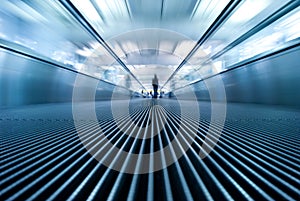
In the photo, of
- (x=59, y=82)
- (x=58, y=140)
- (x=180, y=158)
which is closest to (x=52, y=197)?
(x=180, y=158)

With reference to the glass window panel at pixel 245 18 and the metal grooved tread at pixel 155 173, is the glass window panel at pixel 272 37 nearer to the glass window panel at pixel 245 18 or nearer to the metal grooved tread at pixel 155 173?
the glass window panel at pixel 245 18

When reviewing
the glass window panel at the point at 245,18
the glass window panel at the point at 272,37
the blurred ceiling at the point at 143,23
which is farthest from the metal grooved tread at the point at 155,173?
the glass window panel at the point at 272,37

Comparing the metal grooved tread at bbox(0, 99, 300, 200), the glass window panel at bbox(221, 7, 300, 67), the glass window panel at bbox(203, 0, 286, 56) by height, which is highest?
the glass window panel at bbox(203, 0, 286, 56)

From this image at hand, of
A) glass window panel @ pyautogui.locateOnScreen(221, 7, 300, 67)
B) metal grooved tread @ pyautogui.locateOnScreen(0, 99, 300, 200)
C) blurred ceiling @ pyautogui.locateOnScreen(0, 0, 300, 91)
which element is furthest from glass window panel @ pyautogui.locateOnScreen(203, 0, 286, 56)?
metal grooved tread @ pyautogui.locateOnScreen(0, 99, 300, 200)

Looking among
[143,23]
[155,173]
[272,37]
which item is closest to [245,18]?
[272,37]

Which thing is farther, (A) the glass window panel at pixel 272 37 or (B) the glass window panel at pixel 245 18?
(A) the glass window panel at pixel 272 37

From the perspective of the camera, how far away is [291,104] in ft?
9.00

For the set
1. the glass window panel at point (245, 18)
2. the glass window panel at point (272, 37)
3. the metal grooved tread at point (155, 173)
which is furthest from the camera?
the glass window panel at point (272, 37)

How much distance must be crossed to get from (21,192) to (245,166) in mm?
781

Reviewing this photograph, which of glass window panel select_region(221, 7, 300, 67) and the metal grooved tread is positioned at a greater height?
glass window panel select_region(221, 7, 300, 67)

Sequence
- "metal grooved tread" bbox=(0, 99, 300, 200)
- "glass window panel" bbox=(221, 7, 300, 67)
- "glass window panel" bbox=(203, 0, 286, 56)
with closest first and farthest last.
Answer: "metal grooved tread" bbox=(0, 99, 300, 200)
"glass window panel" bbox=(203, 0, 286, 56)
"glass window panel" bbox=(221, 7, 300, 67)

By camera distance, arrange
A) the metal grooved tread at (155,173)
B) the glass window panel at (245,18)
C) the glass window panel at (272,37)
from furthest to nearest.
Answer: the glass window panel at (272,37) < the glass window panel at (245,18) < the metal grooved tread at (155,173)

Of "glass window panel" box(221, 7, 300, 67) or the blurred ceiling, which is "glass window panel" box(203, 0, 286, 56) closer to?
the blurred ceiling

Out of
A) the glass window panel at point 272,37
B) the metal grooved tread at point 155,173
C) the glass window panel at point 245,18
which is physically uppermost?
the glass window panel at point 245,18
